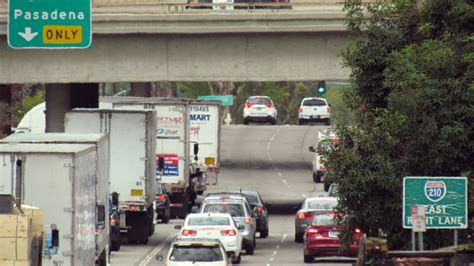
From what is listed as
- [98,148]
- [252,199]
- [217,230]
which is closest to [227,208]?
[217,230]

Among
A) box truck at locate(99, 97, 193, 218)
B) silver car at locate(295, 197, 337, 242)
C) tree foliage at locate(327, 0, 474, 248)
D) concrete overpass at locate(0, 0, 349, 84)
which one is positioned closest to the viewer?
tree foliage at locate(327, 0, 474, 248)

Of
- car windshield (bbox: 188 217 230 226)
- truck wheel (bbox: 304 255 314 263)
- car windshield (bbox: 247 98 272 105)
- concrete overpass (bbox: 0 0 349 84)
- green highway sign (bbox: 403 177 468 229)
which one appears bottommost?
truck wheel (bbox: 304 255 314 263)

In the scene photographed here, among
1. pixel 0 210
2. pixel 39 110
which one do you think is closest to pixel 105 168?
pixel 0 210

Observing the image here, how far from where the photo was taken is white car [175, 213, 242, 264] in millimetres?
37375

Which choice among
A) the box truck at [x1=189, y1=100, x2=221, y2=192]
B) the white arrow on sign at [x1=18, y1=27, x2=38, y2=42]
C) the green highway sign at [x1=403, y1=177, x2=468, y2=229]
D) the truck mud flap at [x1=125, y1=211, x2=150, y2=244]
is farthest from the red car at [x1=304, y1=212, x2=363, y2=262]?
the box truck at [x1=189, y1=100, x2=221, y2=192]

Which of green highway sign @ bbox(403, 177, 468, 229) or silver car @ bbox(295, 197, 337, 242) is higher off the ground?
green highway sign @ bbox(403, 177, 468, 229)

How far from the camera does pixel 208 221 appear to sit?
3803cm

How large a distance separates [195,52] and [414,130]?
840 inches

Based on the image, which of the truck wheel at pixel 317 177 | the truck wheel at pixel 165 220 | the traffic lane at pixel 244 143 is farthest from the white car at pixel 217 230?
the traffic lane at pixel 244 143

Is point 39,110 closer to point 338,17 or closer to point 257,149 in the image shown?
point 338,17

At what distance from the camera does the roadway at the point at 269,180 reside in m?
41.0

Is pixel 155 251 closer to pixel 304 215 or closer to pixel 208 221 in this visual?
pixel 304 215

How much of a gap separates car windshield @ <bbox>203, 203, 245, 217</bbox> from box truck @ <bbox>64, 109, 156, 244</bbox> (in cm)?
185

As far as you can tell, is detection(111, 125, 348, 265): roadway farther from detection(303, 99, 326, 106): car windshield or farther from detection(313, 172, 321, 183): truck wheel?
detection(303, 99, 326, 106): car windshield
